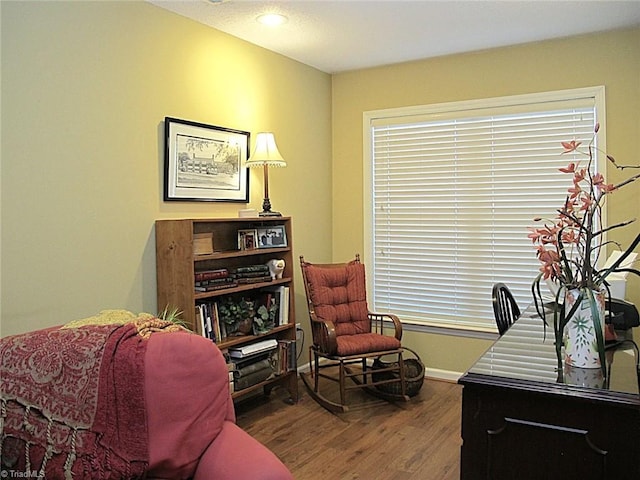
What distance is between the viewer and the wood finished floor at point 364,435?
3.05m

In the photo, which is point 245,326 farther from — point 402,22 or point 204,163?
point 402,22

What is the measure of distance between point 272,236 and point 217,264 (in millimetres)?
427

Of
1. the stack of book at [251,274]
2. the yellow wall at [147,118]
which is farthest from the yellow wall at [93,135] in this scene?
the stack of book at [251,274]

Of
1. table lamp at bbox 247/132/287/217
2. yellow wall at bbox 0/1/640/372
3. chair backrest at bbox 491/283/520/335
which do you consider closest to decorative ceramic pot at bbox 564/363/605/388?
→ chair backrest at bbox 491/283/520/335

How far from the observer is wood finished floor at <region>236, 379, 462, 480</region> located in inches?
120

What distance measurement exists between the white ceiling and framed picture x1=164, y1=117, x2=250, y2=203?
2.33 ft

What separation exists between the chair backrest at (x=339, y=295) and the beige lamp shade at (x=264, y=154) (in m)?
0.79

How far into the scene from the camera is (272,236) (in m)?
3.95

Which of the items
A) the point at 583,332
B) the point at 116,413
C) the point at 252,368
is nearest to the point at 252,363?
the point at 252,368

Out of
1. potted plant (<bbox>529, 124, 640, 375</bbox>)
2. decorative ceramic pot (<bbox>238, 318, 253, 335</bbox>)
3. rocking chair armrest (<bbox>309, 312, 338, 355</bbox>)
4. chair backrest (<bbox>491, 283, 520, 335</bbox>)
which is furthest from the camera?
rocking chair armrest (<bbox>309, 312, 338, 355</bbox>)

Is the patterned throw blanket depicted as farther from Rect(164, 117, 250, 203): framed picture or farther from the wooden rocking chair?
the wooden rocking chair

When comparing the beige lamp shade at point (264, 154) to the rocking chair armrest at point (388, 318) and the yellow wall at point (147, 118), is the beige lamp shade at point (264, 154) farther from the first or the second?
the rocking chair armrest at point (388, 318)

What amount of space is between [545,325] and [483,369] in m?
0.89

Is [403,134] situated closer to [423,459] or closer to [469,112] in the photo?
[469,112]
